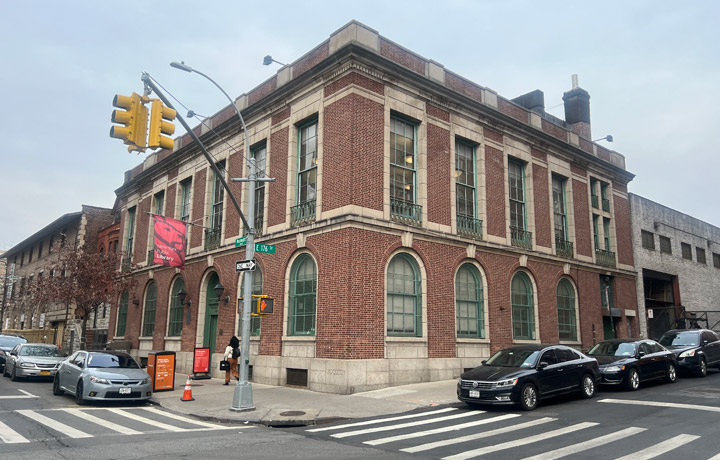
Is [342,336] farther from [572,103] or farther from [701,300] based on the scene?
[701,300]

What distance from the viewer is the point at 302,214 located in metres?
19.5

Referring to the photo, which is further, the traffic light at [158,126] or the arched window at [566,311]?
the arched window at [566,311]

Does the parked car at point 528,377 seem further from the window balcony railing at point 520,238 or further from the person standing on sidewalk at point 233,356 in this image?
the window balcony railing at point 520,238

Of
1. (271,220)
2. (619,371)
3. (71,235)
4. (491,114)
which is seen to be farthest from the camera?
(71,235)

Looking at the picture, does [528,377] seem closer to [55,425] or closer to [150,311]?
[55,425]

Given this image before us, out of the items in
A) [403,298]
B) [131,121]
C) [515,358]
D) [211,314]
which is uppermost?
[131,121]

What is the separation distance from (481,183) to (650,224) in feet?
55.7

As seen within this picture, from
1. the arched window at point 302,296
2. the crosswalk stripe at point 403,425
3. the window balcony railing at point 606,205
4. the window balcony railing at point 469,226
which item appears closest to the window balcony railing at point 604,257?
the window balcony railing at point 606,205

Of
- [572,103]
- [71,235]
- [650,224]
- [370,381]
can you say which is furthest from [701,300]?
[71,235]

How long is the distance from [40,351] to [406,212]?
613 inches

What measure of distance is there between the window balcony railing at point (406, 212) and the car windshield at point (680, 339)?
10.7 metres

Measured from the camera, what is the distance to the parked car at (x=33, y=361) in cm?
1945

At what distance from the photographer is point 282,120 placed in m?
21.5

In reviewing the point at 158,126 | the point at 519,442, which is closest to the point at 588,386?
the point at 519,442
